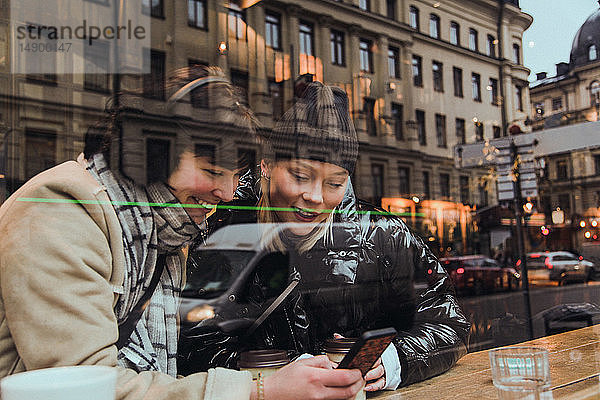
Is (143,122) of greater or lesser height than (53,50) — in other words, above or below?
below

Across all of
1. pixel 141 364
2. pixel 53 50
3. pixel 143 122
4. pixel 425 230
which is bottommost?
pixel 141 364

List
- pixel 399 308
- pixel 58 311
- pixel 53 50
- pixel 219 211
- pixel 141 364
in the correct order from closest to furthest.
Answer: pixel 58 311 → pixel 141 364 → pixel 53 50 → pixel 219 211 → pixel 399 308

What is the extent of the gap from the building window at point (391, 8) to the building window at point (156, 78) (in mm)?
841

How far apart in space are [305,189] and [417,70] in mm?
595

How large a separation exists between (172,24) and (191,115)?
0.25 m

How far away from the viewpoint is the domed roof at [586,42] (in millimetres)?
2369

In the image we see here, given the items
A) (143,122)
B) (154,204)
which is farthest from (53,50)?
(154,204)

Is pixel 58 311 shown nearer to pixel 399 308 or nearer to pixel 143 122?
pixel 143 122

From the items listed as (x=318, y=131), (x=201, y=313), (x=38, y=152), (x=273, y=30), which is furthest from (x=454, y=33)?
(x=38, y=152)

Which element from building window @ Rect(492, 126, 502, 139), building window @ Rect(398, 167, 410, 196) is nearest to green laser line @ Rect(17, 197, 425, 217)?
building window @ Rect(398, 167, 410, 196)

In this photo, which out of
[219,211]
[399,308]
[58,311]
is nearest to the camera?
[58,311]

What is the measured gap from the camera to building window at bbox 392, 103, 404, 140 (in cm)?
186

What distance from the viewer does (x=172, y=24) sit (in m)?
1.47

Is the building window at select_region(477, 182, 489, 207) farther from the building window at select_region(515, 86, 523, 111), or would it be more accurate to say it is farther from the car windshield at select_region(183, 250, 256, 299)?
the car windshield at select_region(183, 250, 256, 299)
